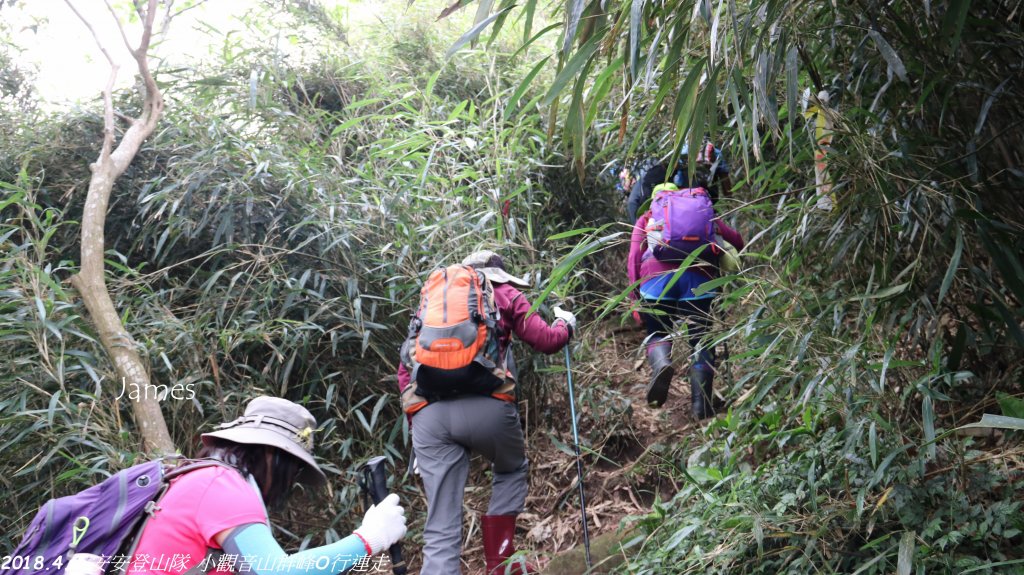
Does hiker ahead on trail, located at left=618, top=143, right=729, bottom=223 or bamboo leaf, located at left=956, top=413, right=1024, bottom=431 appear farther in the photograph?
hiker ahead on trail, located at left=618, top=143, right=729, bottom=223

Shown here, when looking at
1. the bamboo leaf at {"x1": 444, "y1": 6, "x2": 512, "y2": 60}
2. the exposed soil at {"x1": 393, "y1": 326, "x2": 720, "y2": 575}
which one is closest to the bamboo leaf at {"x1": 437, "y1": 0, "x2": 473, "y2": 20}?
the bamboo leaf at {"x1": 444, "y1": 6, "x2": 512, "y2": 60}

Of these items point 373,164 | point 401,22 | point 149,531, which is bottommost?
point 149,531

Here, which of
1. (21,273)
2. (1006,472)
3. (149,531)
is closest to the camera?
(149,531)

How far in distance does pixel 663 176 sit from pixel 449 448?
278 cm

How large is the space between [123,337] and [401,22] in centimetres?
511

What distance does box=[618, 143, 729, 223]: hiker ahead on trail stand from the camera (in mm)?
5375

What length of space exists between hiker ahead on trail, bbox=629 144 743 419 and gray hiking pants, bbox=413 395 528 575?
105cm

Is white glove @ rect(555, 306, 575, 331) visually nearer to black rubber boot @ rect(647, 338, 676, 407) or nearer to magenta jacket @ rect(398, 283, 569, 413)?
magenta jacket @ rect(398, 283, 569, 413)

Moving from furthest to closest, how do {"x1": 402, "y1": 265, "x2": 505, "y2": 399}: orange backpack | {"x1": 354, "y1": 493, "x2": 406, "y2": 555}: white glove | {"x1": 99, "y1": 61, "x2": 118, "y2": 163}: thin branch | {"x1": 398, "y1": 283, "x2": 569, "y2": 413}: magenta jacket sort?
1. {"x1": 99, "y1": 61, "x2": 118, "y2": 163}: thin branch
2. {"x1": 398, "y1": 283, "x2": 569, "y2": 413}: magenta jacket
3. {"x1": 402, "y1": 265, "x2": 505, "y2": 399}: orange backpack
4. {"x1": 354, "y1": 493, "x2": 406, "y2": 555}: white glove

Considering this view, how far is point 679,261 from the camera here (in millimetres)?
4633

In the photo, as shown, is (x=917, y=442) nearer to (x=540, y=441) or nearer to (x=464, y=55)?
(x=540, y=441)

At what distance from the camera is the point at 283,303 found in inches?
195

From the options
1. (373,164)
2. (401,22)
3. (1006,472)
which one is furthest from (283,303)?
(401,22)

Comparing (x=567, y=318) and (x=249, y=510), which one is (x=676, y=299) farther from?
(x=249, y=510)
